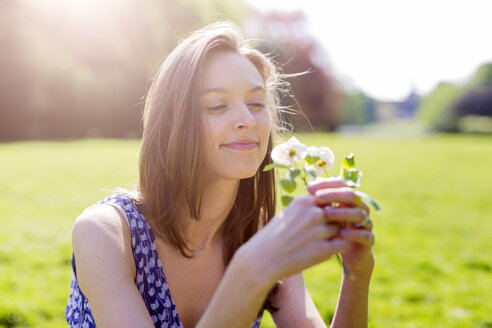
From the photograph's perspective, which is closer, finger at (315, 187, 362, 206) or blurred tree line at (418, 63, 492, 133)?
finger at (315, 187, 362, 206)

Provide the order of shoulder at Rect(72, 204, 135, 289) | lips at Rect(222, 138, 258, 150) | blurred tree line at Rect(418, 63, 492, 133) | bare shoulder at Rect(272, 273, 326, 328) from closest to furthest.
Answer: shoulder at Rect(72, 204, 135, 289) → lips at Rect(222, 138, 258, 150) → bare shoulder at Rect(272, 273, 326, 328) → blurred tree line at Rect(418, 63, 492, 133)

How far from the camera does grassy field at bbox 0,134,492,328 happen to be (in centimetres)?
440

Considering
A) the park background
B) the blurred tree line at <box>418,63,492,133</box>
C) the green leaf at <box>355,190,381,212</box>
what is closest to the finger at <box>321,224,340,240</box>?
the green leaf at <box>355,190,381,212</box>

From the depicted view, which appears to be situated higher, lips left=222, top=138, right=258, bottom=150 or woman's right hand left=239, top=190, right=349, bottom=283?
lips left=222, top=138, right=258, bottom=150

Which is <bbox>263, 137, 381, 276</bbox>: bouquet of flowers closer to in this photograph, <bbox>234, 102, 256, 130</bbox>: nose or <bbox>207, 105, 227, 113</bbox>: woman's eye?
<bbox>234, 102, 256, 130</bbox>: nose

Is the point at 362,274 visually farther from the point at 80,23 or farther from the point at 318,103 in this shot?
the point at 318,103

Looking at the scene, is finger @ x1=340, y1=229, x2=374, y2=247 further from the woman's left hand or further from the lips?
the lips

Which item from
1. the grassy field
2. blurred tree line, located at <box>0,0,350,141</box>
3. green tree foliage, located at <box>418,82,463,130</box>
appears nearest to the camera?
the grassy field

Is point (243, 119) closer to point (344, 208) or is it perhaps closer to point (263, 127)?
point (263, 127)

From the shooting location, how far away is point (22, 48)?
89.7 feet

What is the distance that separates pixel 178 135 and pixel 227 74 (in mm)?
322

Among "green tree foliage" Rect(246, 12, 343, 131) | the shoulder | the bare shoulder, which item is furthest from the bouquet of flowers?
"green tree foliage" Rect(246, 12, 343, 131)

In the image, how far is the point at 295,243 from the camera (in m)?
1.23

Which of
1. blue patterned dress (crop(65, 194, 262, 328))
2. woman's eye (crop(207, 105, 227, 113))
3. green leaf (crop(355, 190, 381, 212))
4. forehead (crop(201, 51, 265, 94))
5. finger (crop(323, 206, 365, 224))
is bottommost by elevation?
blue patterned dress (crop(65, 194, 262, 328))
